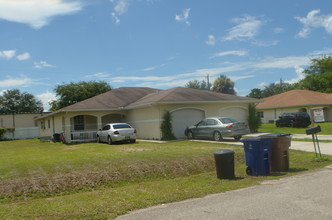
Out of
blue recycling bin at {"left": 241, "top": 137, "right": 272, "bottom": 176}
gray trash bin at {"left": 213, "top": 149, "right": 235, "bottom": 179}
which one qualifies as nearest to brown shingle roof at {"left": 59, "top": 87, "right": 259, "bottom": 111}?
blue recycling bin at {"left": 241, "top": 137, "right": 272, "bottom": 176}

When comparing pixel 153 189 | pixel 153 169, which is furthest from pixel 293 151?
pixel 153 189

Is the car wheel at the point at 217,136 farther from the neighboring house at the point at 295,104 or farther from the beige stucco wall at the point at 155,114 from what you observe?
the neighboring house at the point at 295,104

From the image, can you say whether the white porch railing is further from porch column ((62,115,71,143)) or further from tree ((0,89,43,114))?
tree ((0,89,43,114))

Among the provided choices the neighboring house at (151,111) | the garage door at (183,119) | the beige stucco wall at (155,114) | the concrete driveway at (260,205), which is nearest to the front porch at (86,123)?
the neighboring house at (151,111)

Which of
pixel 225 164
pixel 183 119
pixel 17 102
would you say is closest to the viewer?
pixel 225 164

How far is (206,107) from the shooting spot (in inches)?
943

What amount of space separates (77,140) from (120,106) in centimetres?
458

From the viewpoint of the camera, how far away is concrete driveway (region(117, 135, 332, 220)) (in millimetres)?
5621

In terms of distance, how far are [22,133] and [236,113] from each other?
32.2m

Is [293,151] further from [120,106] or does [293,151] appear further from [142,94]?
[142,94]

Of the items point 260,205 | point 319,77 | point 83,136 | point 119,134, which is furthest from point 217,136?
point 319,77

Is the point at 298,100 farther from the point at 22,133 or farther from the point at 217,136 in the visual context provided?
the point at 22,133

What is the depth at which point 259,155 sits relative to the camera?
980cm

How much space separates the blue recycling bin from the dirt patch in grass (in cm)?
191
